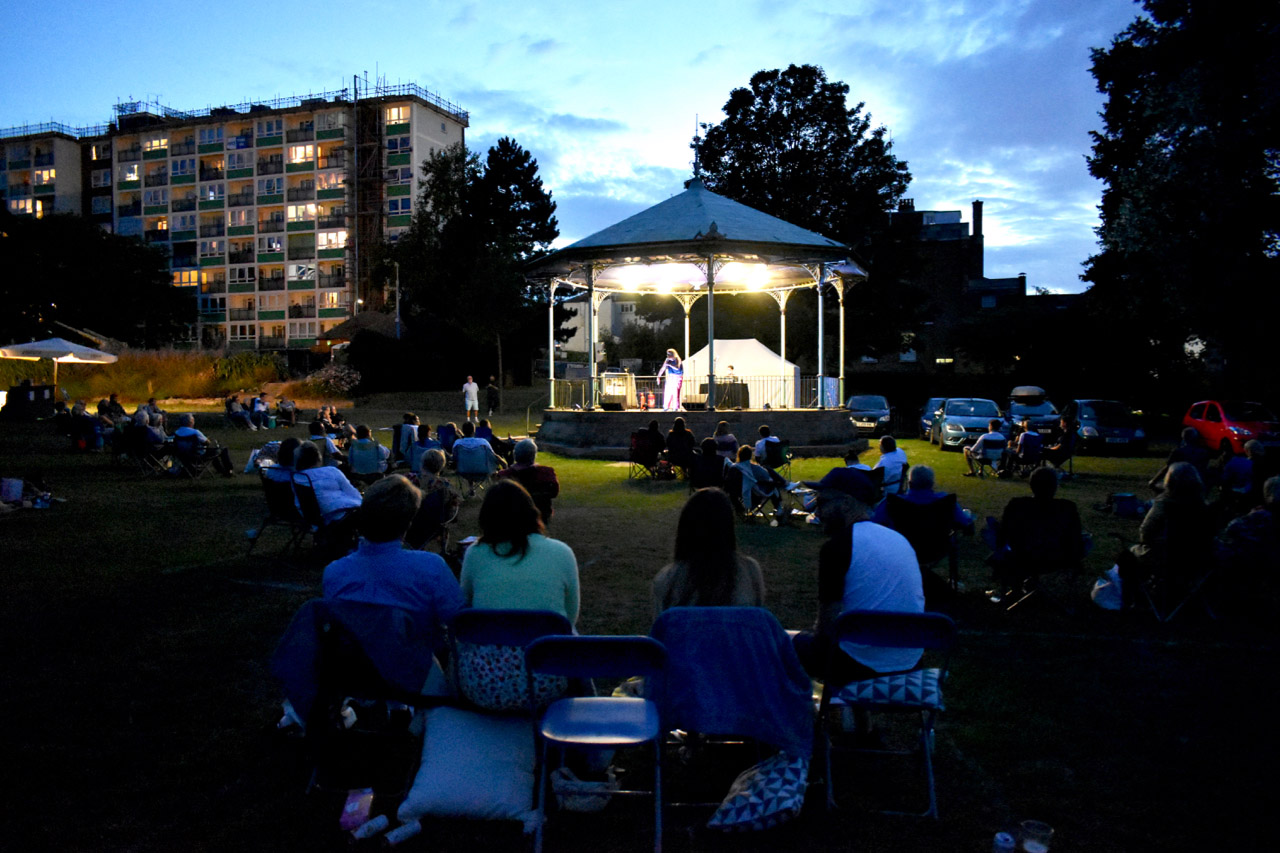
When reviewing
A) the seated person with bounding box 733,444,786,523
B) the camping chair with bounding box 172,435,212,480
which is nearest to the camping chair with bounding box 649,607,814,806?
the seated person with bounding box 733,444,786,523

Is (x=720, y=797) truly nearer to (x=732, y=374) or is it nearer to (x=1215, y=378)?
(x=732, y=374)

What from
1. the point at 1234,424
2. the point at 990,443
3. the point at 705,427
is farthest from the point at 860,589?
the point at 1234,424

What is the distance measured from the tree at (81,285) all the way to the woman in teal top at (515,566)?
56.7 metres

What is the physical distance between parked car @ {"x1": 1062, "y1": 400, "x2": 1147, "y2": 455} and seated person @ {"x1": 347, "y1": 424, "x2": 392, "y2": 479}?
59.0 feet

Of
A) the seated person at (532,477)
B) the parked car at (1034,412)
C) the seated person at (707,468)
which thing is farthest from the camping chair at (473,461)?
the parked car at (1034,412)

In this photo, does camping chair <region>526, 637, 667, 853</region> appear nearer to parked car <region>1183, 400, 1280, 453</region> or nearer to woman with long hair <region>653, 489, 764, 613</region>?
woman with long hair <region>653, 489, 764, 613</region>

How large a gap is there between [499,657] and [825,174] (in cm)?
3944

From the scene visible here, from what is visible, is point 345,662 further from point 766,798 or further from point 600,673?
point 766,798

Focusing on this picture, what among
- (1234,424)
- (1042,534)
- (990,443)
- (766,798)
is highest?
(1234,424)

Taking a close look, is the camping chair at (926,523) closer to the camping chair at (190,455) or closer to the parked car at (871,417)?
the camping chair at (190,455)

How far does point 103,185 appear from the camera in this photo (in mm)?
81062

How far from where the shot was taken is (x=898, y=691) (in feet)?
12.5

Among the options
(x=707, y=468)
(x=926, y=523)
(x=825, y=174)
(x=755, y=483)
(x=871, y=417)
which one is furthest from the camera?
(x=825, y=174)

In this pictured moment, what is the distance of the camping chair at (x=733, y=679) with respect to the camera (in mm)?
3443
